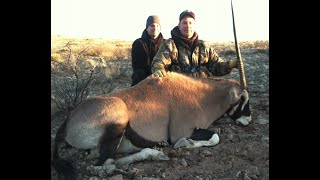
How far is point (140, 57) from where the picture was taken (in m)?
7.73

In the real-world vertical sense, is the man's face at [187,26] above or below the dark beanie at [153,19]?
below

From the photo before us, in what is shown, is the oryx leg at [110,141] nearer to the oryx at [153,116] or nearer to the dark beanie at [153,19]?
the oryx at [153,116]

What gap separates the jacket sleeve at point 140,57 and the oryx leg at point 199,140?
7.15ft

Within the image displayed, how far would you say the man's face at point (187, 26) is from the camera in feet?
21.8

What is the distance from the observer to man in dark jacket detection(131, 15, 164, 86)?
24.8 feet

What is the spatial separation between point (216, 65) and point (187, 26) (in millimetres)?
814

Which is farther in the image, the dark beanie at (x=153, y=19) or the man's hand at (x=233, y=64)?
the dark beanie at (x=153, y=19)

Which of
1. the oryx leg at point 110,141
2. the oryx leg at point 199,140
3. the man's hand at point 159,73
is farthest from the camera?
the man's hand at point 159,73

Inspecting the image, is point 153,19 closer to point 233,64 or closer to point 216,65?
point 216,65

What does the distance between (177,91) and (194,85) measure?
344mm

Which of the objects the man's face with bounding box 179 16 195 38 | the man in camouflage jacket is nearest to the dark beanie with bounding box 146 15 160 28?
the man in camouflage jacket

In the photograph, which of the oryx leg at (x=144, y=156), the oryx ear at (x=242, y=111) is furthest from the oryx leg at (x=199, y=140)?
the oryx ear at (x=242, y=111)

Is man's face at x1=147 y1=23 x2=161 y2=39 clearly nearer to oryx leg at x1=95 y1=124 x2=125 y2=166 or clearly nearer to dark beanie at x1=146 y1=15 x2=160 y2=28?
dark beanie at x1=146 y1=15 x2=160 y2=28
